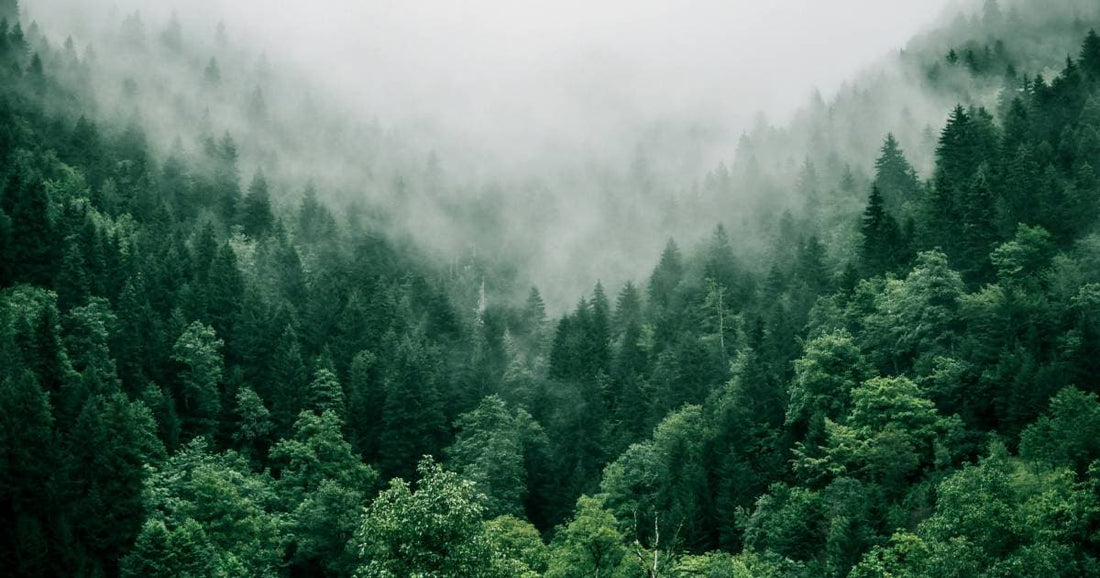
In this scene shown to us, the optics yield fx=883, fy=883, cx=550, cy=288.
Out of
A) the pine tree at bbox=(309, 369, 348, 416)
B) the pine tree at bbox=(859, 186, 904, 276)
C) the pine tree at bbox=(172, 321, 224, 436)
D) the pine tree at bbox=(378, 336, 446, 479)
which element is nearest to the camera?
the pine tree at bbox=(172, 321, 224, 436)

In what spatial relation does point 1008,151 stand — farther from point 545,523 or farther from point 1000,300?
point 545,523

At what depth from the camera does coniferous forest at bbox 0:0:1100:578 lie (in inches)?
2229

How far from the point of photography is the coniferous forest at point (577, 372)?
186 feet

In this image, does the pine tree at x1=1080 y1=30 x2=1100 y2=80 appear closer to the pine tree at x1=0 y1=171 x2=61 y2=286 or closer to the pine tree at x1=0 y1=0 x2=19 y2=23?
the pine tree at x1=0 y1=171 x2=61 y2=286

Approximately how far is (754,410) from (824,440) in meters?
14.9

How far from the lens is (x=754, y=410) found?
3383 inches

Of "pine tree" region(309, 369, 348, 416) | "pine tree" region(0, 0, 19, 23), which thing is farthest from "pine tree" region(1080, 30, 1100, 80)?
"pine tree" region(0, 0, 19, 23)

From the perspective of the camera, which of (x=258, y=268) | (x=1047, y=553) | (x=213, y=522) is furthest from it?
(x=258, y=268)

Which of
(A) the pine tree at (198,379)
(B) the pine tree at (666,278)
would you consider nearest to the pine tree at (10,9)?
(A) the pine tree at (198,379)

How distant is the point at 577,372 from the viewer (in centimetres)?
11888

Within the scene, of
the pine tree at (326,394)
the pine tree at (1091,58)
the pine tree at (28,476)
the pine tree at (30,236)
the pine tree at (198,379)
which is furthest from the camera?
the pine tree at (1091,58)

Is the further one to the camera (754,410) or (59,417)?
(754,410)

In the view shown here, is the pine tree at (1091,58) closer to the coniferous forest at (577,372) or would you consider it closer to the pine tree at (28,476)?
the coniferous forest at (577,372)

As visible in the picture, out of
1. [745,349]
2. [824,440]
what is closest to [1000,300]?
[824,440]
